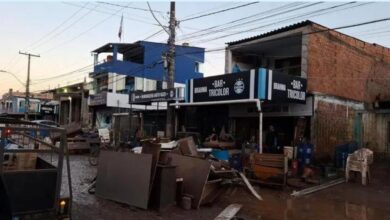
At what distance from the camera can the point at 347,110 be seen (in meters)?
18.6

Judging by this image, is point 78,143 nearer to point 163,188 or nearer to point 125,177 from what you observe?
point 125,177

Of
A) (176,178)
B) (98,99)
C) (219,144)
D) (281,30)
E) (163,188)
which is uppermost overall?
(281,30)

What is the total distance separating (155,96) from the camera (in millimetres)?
21062

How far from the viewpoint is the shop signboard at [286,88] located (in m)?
15.3

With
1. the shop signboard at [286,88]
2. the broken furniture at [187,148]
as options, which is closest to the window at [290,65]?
the shop signboard at [286,88]

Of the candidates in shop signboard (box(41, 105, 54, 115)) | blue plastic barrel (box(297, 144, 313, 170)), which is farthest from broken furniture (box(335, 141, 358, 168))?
shop signboard (box(41, 105, 54, 115))

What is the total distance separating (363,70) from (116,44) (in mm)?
27216

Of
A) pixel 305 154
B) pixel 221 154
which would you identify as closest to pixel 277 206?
pixel 305 154

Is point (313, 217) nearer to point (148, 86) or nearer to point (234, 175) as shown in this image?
point (234, 175)

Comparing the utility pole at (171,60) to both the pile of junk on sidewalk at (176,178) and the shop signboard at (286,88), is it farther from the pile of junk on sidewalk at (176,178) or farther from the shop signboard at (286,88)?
the pile of junk on sidewalk at (176,178)

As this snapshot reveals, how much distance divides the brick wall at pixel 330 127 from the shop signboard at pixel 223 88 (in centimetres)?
320

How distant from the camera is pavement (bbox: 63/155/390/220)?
31.0 ft

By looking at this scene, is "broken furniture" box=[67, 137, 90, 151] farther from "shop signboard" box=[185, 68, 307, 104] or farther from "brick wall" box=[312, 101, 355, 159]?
"brick wall" box=[312, 101, 355, 159]

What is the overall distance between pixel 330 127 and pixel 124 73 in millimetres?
27302
